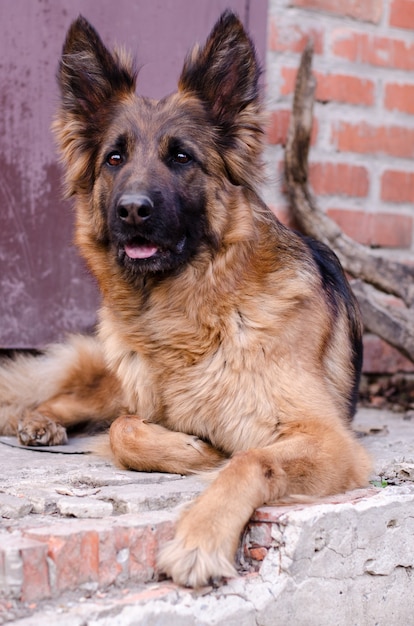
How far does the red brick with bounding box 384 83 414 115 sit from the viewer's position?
5.62 m

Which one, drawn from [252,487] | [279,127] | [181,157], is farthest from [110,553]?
[279,127]

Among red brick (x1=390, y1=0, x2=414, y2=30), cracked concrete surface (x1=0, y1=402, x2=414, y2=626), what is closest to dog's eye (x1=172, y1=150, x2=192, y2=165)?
cracked concrete surface (x1=0, y1=402, x2=414, y2=626)

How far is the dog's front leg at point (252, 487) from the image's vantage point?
8.25 feet

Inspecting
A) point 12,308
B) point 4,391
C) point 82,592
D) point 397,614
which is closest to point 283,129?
point 12,308

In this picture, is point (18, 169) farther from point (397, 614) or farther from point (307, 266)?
point (397, 614)

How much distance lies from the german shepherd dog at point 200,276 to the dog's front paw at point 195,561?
1.92ft

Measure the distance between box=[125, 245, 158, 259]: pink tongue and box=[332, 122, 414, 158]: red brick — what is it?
2.44m

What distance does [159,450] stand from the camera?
3.26m

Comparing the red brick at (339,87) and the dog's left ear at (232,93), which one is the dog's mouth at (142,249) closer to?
the dog's left ear at (232,93)

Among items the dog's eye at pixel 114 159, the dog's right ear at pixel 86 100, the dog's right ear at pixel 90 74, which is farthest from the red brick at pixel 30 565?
the dog's right ear at pixel 90 74

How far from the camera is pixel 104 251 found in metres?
3.68

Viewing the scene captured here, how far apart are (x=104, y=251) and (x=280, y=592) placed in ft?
5.46

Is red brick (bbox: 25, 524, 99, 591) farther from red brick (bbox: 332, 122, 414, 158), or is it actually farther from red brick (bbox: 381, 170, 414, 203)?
red brick (bbox: 381, 170, 414, 203)

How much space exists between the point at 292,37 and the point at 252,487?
341 cm
